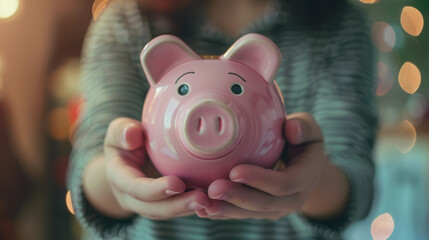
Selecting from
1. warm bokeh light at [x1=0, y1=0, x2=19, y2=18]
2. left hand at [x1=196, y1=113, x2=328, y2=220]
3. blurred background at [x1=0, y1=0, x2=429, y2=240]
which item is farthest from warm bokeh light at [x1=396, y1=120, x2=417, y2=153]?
warm bokeh light at [x1=0, y1=0, x2=19, y2=18]

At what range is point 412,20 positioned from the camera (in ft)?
6.41

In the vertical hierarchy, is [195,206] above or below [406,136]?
above

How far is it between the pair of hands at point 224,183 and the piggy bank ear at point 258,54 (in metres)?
0.06

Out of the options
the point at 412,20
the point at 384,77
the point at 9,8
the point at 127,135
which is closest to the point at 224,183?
the point at 127,135

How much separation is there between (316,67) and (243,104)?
0.38m

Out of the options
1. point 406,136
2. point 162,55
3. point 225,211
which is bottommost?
point 406,136

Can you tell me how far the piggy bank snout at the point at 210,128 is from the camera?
0.39 metres

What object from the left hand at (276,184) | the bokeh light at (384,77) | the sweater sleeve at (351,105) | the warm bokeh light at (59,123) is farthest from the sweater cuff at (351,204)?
the bokeh light at (384,77)

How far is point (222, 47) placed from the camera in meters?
0.74

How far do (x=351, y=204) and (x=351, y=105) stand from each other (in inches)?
6.7

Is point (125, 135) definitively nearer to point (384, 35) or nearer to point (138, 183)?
point (138, 183)

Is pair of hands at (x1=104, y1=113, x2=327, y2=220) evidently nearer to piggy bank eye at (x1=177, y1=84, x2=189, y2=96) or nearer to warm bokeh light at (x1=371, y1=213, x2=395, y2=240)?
piggy bank eye at (x1=177, y1=84, x2=189, y2=96)

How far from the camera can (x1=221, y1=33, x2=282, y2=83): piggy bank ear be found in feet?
1.42

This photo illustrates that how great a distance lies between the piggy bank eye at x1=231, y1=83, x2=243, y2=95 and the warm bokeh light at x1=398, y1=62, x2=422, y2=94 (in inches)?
68.8
